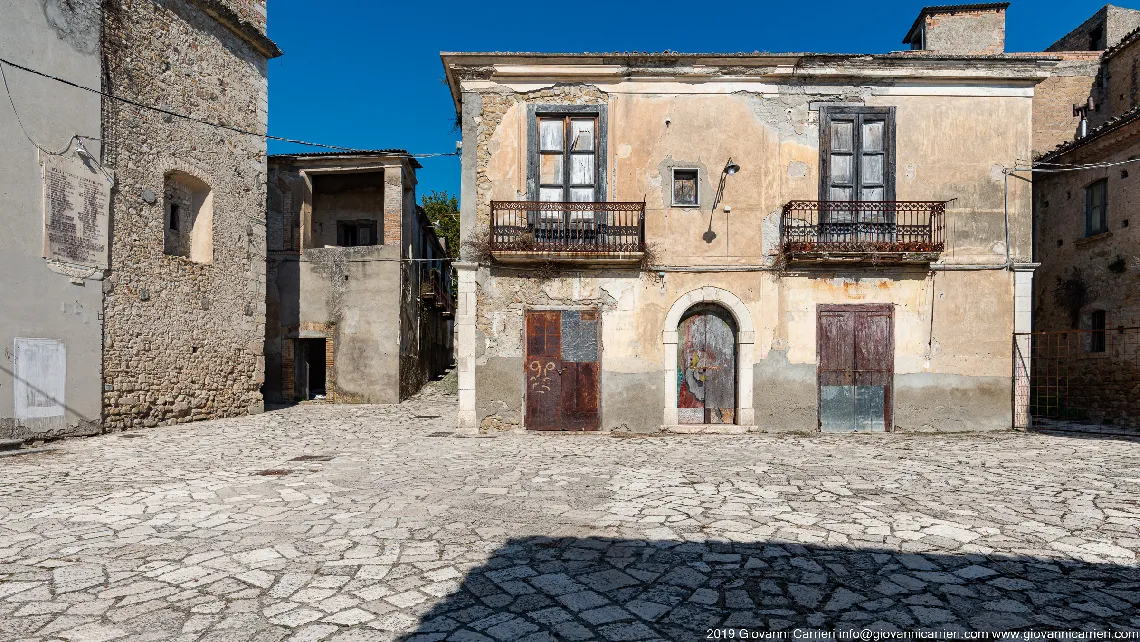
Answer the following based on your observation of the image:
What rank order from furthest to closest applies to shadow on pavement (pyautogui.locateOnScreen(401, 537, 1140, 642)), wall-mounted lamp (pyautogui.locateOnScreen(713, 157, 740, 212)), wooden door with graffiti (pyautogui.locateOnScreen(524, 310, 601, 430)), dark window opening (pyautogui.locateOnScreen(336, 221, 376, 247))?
dark window opening (pyautogui.locateOnScreen(336, 221, 376, 247)) < wooden door with graffiti (pyautogui.locateOnScreen(524, 310, 601, 430)) < wall-mounted lamp (pyautogui.locateOnScreen(713, 157, 740, 212)) < shadow on pavement (pyautogui.locateOnScreen(401, 537, 1140, 642))

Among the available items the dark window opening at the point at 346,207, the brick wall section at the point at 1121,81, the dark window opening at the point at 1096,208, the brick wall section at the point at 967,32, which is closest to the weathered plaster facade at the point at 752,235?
the dark window opening at the point at 1096,208

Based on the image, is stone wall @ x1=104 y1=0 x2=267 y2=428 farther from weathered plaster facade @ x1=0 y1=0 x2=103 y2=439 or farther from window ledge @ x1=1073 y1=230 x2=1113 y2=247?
window ledge @ x1=1073 y1=230 x2=1113 y2=247

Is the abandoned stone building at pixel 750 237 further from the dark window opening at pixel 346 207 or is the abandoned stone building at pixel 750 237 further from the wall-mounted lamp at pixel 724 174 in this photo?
the dark window opening at pixel 346 207

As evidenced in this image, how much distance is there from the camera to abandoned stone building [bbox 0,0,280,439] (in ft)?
30.7

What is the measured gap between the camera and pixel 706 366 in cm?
1096

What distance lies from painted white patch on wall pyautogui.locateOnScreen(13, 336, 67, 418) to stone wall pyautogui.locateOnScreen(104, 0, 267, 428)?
0.84m

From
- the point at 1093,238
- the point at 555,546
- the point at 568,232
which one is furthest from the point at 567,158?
the point at 1093,238

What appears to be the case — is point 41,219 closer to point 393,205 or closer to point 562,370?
point 393,205

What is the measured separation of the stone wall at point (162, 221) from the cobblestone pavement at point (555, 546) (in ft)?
11.9

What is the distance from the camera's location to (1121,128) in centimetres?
1209

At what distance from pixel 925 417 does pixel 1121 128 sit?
7771 mm

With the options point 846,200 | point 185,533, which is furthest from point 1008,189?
point 185,533

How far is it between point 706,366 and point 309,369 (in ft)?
41.3

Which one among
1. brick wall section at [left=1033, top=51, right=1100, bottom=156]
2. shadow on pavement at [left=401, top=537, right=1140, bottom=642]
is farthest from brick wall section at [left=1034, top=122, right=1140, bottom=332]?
shadow on pavement at [left=401, top=537, right=1140, bottom=642]
